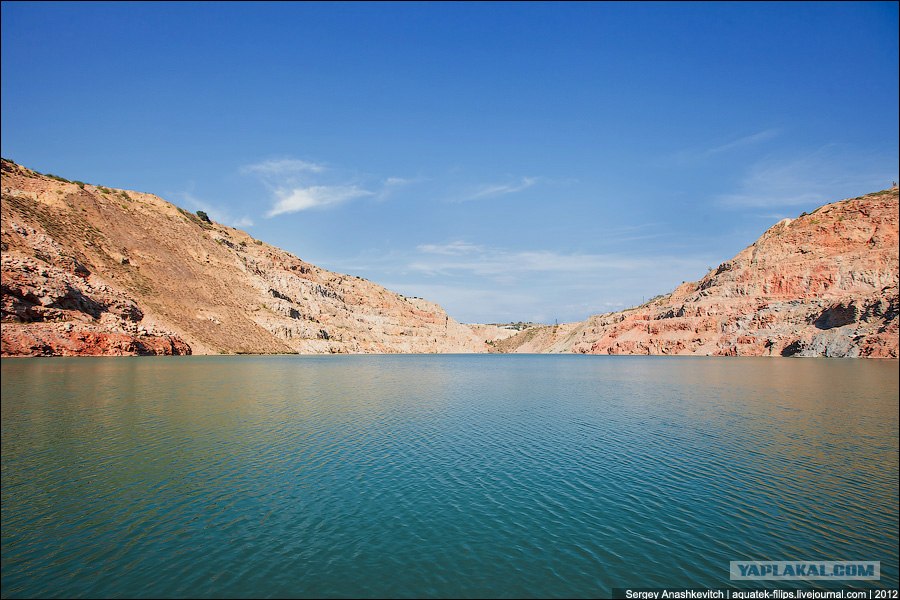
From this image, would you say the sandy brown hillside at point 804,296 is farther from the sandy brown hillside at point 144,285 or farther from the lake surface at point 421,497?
the sandy brown hillside at point 144,285

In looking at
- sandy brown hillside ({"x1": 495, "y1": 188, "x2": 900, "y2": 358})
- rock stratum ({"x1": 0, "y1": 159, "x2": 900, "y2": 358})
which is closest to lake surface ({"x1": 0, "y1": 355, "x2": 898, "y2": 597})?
rock stratum ({"x1": 0, "y1": 159, "x2": 900, "y2": 358})

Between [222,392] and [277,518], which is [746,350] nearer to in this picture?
[222,392]

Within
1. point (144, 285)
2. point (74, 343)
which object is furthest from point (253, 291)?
point (74, 343)

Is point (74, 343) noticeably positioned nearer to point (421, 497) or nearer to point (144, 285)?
point (144, 285)

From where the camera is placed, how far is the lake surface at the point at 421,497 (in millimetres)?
11312

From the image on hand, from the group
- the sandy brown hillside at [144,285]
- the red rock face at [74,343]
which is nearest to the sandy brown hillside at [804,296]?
the sandy brown hillside at [144,285]

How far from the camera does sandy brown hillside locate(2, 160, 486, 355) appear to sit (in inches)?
2697

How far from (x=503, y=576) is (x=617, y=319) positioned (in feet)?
646

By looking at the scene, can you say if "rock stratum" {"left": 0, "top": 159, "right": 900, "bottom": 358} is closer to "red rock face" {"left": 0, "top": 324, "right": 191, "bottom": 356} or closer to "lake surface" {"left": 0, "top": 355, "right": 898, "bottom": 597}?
"red rock face" {"left": 0, "top": 324, "right": 191, "bottom": 356}

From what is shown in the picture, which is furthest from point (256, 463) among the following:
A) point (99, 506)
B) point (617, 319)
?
point (617, 319)

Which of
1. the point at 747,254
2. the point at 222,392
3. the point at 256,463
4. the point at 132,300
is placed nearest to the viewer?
the point at 256,463

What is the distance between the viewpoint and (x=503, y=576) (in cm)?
1122

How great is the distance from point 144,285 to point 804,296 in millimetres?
157243

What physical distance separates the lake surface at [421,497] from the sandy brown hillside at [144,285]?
4436 centimetres
